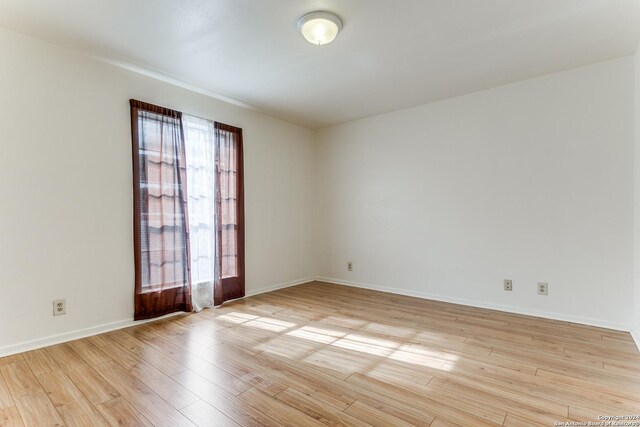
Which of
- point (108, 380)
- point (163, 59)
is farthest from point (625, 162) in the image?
point (108, 380)

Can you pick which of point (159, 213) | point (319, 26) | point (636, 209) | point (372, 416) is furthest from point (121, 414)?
point (636, 209)

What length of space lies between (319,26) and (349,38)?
0.34 meters

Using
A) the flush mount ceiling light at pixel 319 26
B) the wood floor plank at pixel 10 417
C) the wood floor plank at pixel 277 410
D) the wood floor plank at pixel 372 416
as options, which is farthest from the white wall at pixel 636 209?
the wood floor plank at pixel 10 417

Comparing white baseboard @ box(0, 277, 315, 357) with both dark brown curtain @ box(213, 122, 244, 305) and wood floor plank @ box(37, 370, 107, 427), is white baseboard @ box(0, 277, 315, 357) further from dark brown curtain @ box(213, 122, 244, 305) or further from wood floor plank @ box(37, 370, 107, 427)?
dark brown curtain @ box(213, 122, 244, 305)

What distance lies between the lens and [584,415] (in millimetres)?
1627

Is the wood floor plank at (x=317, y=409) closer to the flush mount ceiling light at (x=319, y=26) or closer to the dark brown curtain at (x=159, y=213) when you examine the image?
the dark brown curtain at (x=159, y=213)

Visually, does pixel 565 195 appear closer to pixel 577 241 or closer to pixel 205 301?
pixel 577 241

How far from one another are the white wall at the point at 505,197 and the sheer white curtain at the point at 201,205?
6.45 ft

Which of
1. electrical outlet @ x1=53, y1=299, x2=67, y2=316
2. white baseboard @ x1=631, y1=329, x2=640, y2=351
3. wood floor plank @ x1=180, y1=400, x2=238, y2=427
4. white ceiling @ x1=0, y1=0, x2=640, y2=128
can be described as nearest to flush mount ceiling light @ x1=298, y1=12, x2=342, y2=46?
white ceiling @ x1=0, y1=0, x2=640, y2=128

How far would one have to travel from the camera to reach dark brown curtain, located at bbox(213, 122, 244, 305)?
12.2 feet

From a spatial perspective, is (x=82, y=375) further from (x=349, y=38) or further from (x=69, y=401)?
(x=349, y=38)

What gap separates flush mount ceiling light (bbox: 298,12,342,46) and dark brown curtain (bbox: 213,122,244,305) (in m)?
1.83

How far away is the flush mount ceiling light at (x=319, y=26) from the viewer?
221 cm

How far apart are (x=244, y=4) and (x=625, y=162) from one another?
340 centimetres
